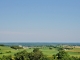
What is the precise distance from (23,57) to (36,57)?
5.10 metres

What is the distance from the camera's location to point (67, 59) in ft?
223

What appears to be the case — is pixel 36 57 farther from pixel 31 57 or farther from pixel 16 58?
pixel 16 58

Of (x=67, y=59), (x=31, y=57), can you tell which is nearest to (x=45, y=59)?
(x=67, y=59)

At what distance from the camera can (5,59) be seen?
71688 millimetres

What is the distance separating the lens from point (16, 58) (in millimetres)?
76062

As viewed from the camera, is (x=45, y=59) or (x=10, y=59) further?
(x=10, y=59)

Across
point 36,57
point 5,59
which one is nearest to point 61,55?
point 36,57

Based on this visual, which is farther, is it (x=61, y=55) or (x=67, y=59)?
(x=61, y=55)

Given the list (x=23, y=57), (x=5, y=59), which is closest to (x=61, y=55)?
(x=23, y=57)

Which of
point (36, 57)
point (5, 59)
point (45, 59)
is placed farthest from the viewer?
point (36, 57)

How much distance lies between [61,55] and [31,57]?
10797mm

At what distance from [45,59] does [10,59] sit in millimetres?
14322

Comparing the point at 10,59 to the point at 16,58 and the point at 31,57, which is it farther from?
the point at 31,57

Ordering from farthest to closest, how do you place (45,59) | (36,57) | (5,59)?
(36,57)
(5,59)
(45,59)
